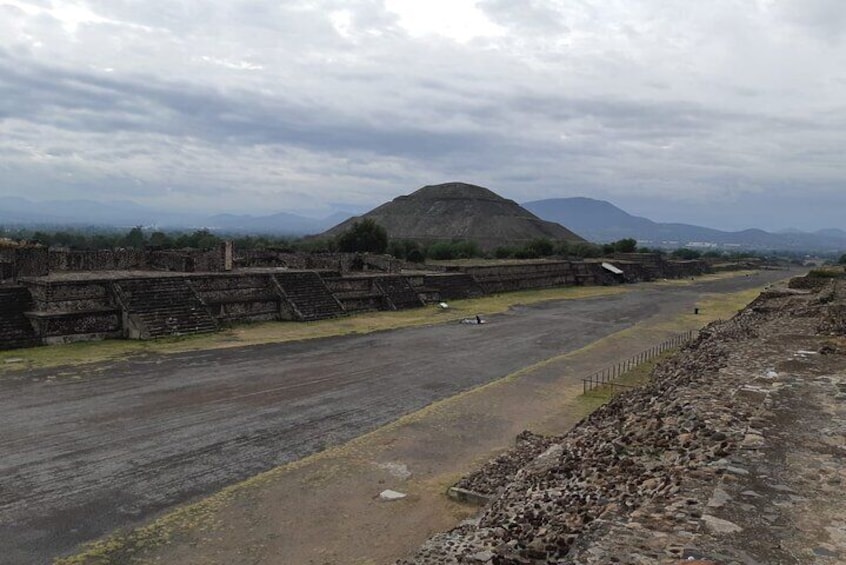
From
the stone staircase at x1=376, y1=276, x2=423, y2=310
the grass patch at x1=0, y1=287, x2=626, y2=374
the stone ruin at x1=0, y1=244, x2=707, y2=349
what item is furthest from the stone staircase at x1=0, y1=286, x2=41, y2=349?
the stone staircase at x1=376, y1=276, x2=423, y2=310

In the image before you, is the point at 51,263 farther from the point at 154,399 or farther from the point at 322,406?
the point at 322,406

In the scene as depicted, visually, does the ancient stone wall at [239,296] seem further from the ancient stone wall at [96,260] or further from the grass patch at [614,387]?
the grass patch at [614,387]

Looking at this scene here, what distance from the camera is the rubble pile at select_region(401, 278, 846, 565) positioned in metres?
4.68

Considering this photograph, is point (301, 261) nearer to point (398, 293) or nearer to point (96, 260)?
point (398, 293)

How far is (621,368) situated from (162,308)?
15.7m

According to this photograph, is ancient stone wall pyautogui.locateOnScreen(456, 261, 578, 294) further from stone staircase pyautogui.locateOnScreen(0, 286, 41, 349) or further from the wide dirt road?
stone staircase pyautogui.locateOnScreen(0, 286, 41, 349)

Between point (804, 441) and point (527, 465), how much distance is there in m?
3.65

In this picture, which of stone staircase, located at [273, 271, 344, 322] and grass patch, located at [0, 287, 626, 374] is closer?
grass patch, located at [0, 287, 626, 374]

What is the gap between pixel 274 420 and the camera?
12281mm

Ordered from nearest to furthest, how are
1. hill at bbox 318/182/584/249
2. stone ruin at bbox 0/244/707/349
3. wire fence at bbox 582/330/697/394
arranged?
wire fence at bbox 582/330/697/394
stone ruin at bbox 0/244/707/349
hill at bbox 318/182/584/249

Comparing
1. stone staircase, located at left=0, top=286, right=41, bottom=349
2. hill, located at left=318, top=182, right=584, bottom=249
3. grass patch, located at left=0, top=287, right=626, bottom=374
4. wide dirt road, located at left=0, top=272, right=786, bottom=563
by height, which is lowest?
wide dirt road, located at left=0, top=272, right=786, bottom=563

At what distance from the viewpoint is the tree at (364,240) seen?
51875 mm

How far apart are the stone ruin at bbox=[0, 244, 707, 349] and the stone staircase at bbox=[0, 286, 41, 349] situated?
3 cm

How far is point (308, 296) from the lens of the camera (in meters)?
27.2
